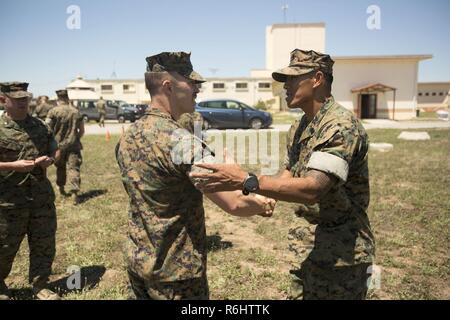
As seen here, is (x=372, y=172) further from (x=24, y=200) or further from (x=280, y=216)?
(x=24, y=200)

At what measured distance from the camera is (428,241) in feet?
18.1

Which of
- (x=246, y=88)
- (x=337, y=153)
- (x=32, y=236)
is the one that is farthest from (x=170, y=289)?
(x=246, y=88)

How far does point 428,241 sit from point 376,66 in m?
29.7

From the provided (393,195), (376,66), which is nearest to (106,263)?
(393,195)

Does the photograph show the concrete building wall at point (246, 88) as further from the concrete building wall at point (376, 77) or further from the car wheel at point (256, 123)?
the car wheel at point (256, 123)

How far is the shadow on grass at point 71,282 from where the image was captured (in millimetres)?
4304

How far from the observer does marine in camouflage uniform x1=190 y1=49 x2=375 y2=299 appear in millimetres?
2250

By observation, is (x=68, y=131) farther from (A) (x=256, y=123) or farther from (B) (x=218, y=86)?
(B) (x=218, y=86)

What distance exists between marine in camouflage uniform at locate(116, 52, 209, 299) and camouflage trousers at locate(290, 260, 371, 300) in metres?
0.81

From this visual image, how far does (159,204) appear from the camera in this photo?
209cm

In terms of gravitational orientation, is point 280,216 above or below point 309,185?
below

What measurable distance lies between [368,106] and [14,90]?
33.1m

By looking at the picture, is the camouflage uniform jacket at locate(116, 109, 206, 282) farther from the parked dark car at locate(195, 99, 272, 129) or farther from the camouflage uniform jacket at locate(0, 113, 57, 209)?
the parked dark car at locate(195, 99, 272, 129)

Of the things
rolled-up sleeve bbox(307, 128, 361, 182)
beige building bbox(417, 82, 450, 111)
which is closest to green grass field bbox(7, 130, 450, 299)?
rolled-up sleeve bbox(307, 128, 361, 182)
